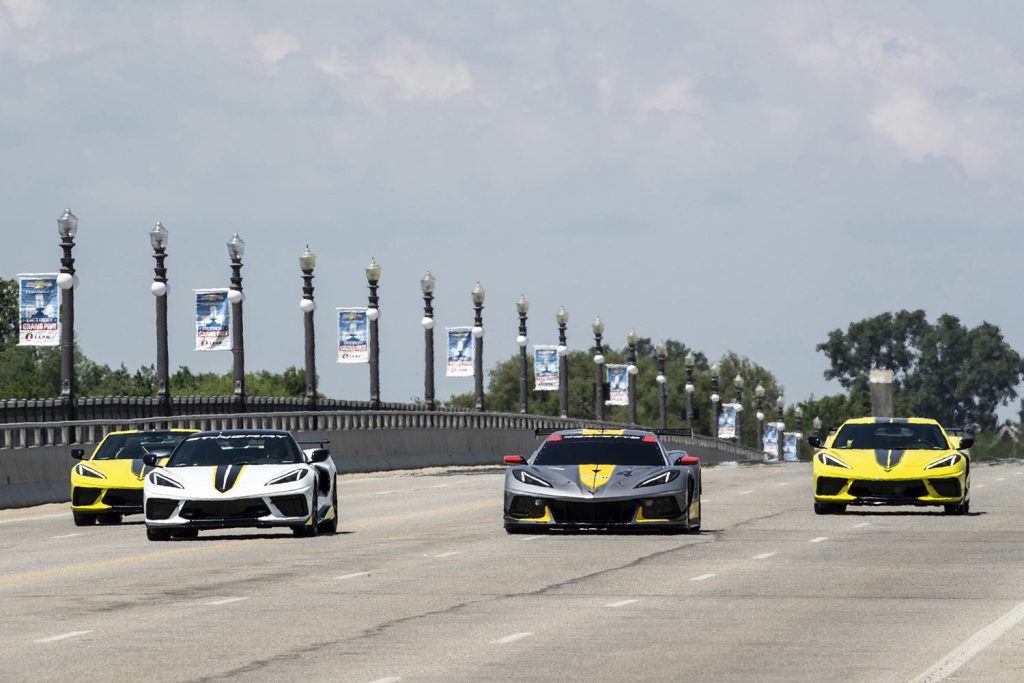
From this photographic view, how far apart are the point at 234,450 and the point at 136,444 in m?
Answer: 4.27

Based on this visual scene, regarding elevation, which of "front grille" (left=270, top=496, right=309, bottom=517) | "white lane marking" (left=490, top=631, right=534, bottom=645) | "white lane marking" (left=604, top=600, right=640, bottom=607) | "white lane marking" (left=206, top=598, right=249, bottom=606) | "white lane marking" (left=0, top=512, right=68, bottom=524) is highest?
"front grille" (left=270, top=496, right=309, bottom=517)

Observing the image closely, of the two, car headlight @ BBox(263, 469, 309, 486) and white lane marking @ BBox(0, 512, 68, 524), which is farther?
white lane marking @ BBox(0, 512, 68, 524)

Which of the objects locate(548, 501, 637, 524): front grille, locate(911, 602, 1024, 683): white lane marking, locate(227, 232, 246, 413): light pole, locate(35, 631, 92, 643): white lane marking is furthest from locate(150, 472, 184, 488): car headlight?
locate(227, 232, 246, 413): light pole

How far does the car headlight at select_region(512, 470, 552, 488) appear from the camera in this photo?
25891 millimetres

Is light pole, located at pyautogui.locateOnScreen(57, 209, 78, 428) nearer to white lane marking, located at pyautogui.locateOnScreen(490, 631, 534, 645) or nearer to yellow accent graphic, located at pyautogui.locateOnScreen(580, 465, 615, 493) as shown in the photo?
yellow accent graphic, located at pyautogui.locateOnScreen(580, 465, 615, 493)

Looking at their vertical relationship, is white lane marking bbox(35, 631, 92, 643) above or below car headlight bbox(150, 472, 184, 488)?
below

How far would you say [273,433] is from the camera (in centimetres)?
2720

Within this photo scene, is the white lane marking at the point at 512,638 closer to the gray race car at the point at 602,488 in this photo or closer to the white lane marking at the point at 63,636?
the white lane marking at the point at 63,636

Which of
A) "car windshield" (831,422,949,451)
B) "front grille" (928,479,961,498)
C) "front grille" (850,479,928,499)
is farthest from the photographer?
"car windshield" (831,422,949,451)

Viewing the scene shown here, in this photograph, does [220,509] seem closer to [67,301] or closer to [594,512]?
[594,512]

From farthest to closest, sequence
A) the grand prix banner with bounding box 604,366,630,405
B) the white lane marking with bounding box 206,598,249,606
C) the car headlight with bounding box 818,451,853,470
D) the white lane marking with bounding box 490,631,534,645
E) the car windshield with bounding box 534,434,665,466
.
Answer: the grand prix banner with bounding box 604,366,630,405, the car headlight with bounding box 818,451,853,470, the car windshield with bounding box 534,434,665,466, the white lane marking with bounding box 206,598,249,606, the white lane marking with bounding box 490,631,534,645

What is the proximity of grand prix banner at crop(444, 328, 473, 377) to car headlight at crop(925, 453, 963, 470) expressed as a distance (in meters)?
52.4

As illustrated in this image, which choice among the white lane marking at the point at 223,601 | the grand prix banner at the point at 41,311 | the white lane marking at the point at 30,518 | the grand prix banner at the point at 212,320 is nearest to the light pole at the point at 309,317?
the grand prix banner at the point at 212,320

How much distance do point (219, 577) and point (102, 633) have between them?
16.6 ft
